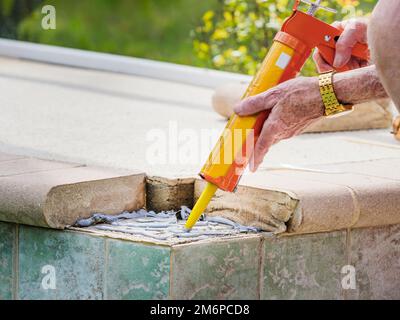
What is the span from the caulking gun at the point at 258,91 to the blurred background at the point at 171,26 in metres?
2.83

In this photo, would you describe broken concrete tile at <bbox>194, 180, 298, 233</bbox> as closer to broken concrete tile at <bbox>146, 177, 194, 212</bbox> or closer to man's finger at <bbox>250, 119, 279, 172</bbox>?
broken concrete tile at <bbox>146, 177, 194, 212</bbox>

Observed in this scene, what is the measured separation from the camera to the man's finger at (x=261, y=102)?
2568 millimetres

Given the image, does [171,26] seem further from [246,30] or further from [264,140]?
[264,140]

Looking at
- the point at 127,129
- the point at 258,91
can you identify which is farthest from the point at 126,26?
the point at 258,91

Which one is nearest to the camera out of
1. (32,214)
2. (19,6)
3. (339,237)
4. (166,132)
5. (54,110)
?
(32,214)

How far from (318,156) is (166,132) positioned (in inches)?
23.0

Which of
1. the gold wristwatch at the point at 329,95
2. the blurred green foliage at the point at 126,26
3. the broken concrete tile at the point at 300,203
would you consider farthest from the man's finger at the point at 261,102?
the blurred green foliage at the point at 126,26

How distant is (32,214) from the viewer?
2748 mm

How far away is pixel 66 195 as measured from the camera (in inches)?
109

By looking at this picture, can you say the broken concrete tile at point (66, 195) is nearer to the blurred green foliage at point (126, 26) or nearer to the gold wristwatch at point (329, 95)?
the gold wristwatch at point (329, 95)

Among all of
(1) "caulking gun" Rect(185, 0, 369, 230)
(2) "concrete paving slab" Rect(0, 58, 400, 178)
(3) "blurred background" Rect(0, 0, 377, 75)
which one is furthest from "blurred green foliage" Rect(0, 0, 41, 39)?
(1) "caulking gun" Rect(185, 0, 369, 230)

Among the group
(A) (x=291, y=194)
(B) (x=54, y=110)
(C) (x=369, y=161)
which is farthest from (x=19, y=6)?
(A) (x=291, y=194)
